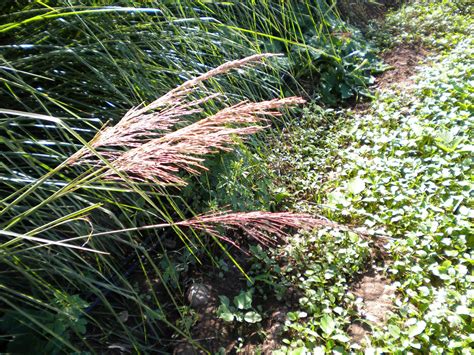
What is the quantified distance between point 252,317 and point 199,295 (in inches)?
11.5

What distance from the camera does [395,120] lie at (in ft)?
10.1

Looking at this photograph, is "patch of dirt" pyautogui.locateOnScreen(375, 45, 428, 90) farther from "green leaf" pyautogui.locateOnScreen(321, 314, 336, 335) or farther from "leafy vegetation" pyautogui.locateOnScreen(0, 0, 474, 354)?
"green leaf" pyautogui.locateOnScreen(321, 314, 336, 335)

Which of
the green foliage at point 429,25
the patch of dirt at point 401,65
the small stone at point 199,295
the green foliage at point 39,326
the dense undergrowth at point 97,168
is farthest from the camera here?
the green foliage at point 429,25

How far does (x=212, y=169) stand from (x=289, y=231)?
0.52m

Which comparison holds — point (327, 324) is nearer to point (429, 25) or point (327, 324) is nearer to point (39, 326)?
point (39, 326)

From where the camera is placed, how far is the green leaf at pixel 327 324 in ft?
6.25

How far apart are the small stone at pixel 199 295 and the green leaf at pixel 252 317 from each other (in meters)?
0.23

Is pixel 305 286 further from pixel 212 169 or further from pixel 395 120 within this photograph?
pixel 395 120

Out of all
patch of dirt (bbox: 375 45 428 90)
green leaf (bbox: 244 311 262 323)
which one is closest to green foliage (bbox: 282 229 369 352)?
green leaf (bbox: 244 311 262 323)

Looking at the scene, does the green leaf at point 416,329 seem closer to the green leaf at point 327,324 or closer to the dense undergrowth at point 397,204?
the dense undergrowth at point 397,204

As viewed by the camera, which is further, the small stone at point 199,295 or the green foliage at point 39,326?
the small stone at point 199,295

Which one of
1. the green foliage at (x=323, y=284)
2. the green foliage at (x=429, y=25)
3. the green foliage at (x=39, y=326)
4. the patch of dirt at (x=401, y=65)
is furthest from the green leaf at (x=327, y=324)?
the green foliage at (x=429, y=25)

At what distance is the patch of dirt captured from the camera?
3619 millimetres

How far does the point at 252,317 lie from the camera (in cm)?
200
